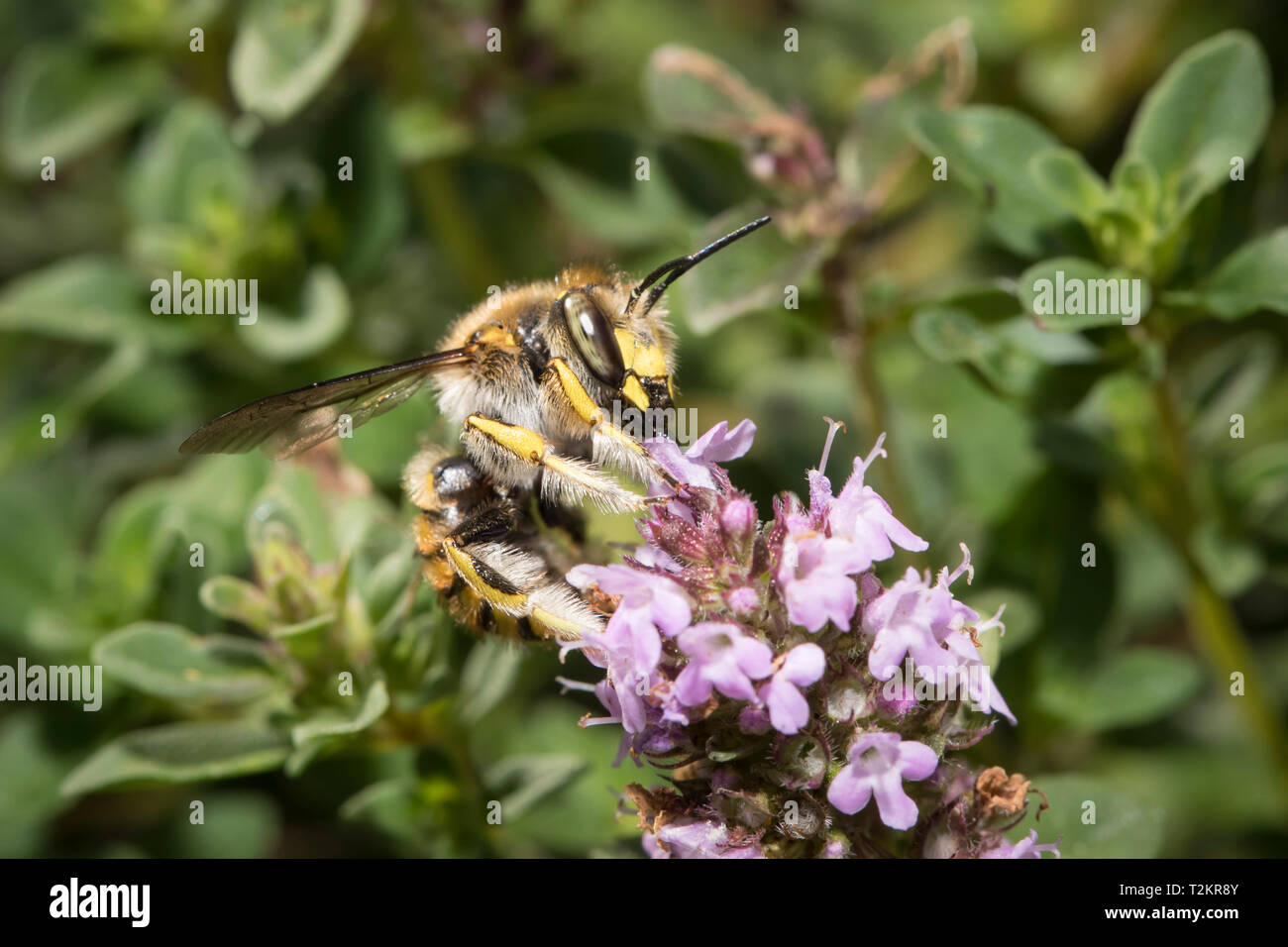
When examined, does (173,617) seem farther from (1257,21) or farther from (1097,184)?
(1257,21)

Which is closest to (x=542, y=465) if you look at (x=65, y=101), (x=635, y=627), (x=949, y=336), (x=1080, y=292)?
(x=635, y=627)

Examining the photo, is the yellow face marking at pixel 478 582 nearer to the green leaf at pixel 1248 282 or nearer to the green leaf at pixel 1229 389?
the green leaf at pixel 1248 282

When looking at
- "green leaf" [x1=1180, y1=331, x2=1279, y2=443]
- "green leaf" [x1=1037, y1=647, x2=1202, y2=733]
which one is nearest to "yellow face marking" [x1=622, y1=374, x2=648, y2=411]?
"green leaf" [x1=1037, y1=647, x2=1202, y2=733]

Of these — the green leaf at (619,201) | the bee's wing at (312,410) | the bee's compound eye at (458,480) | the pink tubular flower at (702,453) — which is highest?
the green leaf at (619,201)

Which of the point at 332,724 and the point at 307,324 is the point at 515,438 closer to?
the point at 332,724

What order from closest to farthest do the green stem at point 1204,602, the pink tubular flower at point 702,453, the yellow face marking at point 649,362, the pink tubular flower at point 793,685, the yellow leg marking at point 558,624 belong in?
the pink tubular flower at point 793,685 → the pink tubular flower at point 702,453 → the yellow leg marking at point 558,624 → the yellow face marking at point 649,362 → the green stem at point 1204,602

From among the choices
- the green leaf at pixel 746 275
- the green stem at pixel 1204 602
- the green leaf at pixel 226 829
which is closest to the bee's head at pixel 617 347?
the green leaf at pixel 746 275
